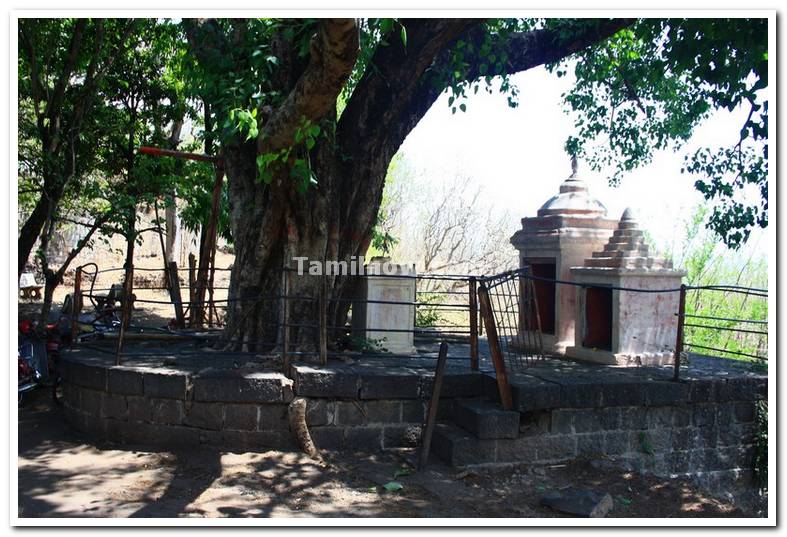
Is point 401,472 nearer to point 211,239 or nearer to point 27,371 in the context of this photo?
point 27,371

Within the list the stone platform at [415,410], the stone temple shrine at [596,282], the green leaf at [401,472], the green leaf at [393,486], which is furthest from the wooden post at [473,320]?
the green leaf at [393,486]

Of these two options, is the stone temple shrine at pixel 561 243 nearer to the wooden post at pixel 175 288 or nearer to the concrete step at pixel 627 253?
the concrete step at pixel 627 253

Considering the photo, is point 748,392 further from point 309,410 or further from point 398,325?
point 309,410

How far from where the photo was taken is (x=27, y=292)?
1744 cm

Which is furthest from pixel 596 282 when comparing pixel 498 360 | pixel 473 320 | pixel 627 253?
pixel 498 360

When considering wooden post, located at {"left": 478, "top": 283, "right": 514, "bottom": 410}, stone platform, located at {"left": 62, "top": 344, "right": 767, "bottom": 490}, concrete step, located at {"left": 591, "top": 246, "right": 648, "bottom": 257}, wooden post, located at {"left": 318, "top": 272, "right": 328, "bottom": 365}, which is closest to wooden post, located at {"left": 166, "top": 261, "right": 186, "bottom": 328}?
stone platform, located at {"left": 62, "top": 344, "right": 767, "bottom": 490}

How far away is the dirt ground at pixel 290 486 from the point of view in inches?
187

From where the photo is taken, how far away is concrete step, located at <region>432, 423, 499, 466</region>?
562cm

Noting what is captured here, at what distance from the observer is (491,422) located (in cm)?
568

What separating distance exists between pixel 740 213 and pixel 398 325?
401cm

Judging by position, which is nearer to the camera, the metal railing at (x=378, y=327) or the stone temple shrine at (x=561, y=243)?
the metal railing at (x=378, y=327)

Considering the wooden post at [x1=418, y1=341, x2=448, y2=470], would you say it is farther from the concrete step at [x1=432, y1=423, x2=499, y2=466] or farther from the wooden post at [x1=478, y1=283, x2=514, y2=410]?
the wooden post at [x1=478, y1=283, x2=514, y2=410]

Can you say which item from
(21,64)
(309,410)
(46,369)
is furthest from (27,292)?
(309,410)

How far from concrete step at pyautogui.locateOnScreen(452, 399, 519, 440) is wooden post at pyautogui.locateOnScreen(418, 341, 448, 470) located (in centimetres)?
32
